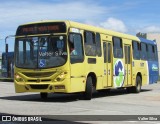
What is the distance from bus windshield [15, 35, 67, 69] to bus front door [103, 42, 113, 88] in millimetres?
3516

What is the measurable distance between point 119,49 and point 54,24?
550 cm

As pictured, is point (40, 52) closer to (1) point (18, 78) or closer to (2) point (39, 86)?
(2) point (39, 86)

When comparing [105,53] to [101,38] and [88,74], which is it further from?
[88,74]

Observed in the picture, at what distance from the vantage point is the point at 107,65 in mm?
20562

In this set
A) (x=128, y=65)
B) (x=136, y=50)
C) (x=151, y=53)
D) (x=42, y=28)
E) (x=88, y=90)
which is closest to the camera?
(x=42, y=28)

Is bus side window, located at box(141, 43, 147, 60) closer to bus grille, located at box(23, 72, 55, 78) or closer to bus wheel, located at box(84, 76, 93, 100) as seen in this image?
bus wheel, located at box(84, 76, 93, 100)

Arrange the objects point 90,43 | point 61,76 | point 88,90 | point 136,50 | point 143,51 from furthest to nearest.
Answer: point 143,51, point 136,50, point 90,43, point 88,90, point 61,76

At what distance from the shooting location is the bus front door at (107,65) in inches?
801

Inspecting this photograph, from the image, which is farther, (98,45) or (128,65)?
(128,65)

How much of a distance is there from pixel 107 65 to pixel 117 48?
1.72 metres

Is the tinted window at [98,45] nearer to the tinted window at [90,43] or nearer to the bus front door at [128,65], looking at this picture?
the tinted window at [90,43]

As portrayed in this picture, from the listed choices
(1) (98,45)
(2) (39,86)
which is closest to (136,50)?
(1) (98,45)

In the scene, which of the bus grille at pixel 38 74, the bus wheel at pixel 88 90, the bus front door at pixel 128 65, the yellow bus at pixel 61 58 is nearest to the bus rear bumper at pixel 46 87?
the yellow bus at pixel 61 58

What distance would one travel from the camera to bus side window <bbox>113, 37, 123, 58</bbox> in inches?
851
